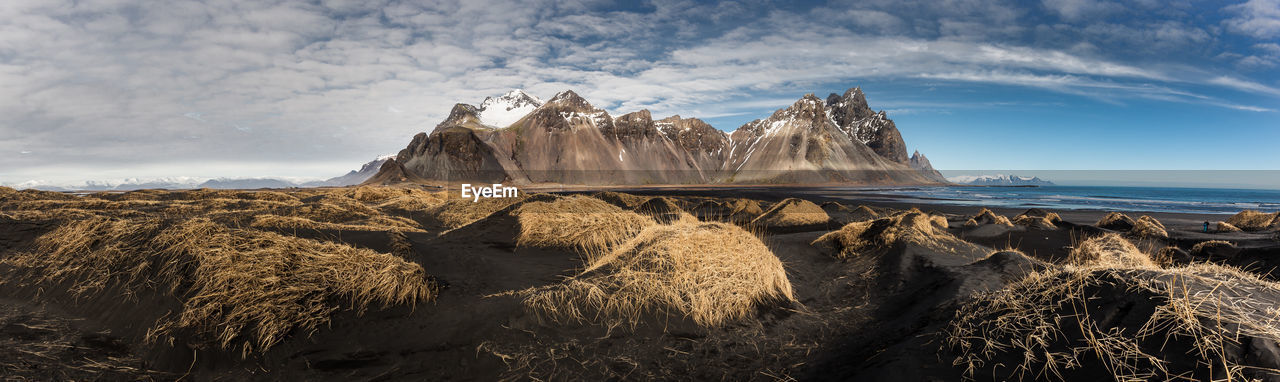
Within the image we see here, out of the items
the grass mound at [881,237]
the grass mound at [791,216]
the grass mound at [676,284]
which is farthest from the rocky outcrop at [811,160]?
the grass mound at [676,284]

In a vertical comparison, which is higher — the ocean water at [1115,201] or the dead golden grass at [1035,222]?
the dead golden grass at [1035,222]

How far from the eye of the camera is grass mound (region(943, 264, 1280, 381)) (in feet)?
9.56

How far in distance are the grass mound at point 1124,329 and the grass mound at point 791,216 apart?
15477 millimetres

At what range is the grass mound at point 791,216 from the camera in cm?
2059

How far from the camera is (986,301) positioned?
511cm

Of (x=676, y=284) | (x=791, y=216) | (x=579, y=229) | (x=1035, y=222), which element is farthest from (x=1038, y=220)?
(x=676, y=284)

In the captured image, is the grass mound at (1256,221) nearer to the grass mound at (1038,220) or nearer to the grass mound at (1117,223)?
the grass mound at (1117,223)

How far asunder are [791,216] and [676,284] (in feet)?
52.9

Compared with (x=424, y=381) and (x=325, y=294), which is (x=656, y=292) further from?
(x=325, y=294)


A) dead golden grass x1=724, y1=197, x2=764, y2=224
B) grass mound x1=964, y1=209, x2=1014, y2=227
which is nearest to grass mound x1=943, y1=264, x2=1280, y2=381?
grass mound x1=964, y1=209, x2=1014, y2=227

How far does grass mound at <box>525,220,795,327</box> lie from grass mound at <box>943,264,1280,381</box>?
2.66 m

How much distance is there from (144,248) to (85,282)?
85cm

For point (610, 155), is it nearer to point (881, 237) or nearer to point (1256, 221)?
point (1256, 221)

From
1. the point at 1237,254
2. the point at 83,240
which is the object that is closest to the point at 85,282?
the point at 83,240
